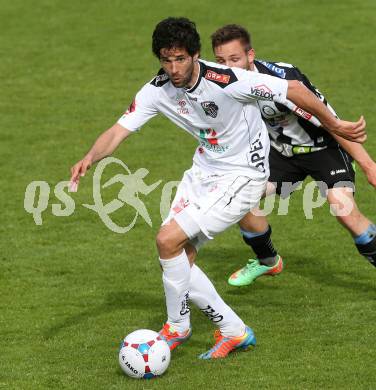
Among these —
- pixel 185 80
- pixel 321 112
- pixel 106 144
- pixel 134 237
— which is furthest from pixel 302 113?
pixel 134 237

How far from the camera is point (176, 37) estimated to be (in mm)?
8164

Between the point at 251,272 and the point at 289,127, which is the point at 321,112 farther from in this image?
the point at 251,272

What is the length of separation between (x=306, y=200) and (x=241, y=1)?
10240mm

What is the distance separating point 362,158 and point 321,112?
50.8 inches

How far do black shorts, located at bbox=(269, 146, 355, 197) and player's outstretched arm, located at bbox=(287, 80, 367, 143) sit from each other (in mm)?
1736

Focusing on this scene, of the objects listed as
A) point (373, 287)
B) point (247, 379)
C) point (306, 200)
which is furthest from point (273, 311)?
point (306, 200)

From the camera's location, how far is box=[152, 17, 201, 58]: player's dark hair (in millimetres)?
8172

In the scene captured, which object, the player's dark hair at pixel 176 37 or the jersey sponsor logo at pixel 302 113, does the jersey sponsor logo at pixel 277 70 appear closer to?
the jersey sponsor logo at pixel 302 113

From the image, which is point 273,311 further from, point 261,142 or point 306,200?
point 306,200

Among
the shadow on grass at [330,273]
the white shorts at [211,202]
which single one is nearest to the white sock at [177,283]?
the white shorts at [211,202]

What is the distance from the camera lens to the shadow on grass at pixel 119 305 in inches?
383

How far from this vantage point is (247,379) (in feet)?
27.0

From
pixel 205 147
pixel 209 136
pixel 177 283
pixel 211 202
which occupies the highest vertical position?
pixel 209 136

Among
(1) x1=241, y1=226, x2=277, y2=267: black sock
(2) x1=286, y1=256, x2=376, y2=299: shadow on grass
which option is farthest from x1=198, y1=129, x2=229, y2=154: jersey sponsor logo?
(2) x1=286, y1=256, x2=376, y2=299: shadow on grass
